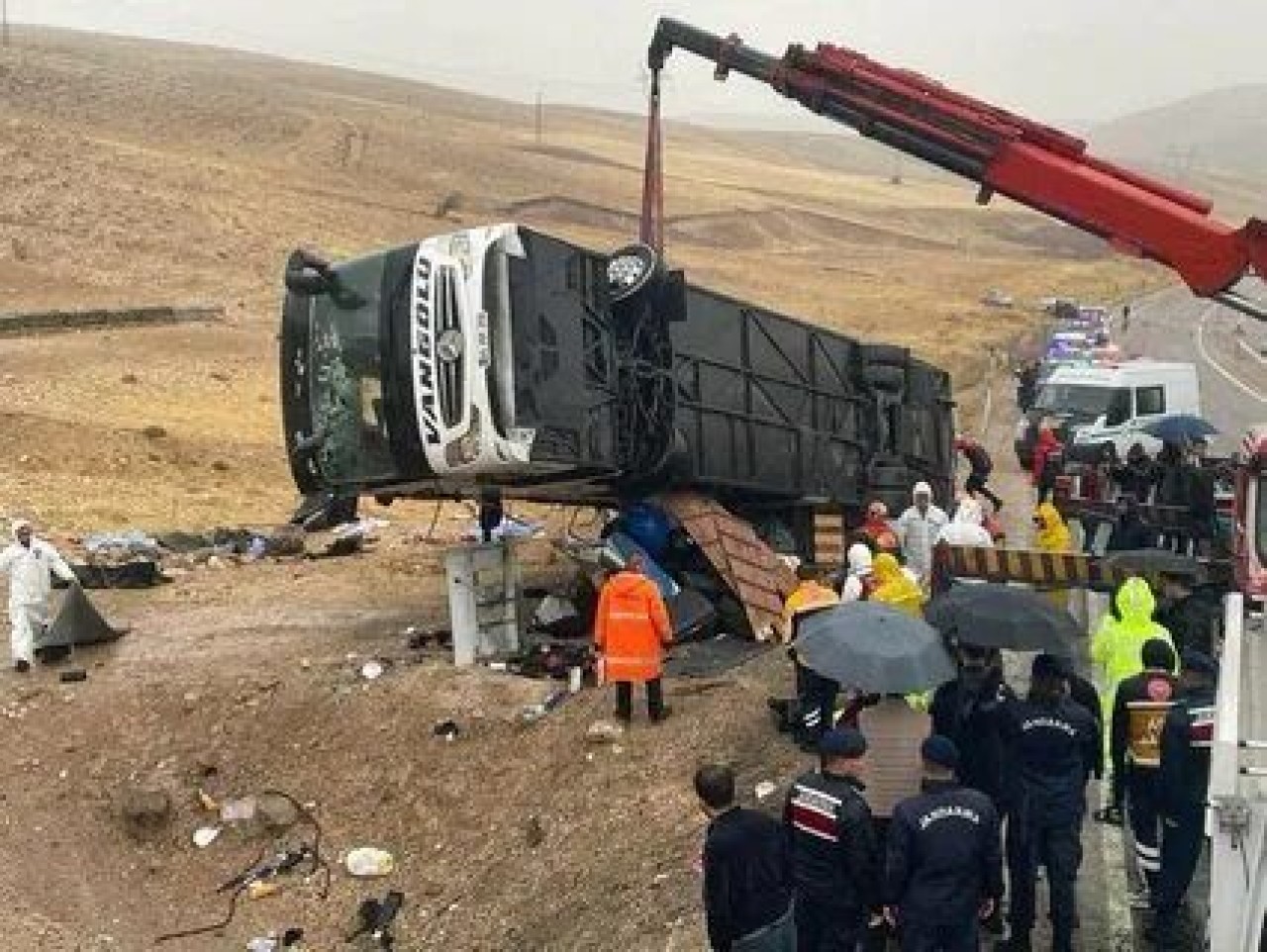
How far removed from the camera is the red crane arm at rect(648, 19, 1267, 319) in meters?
13.5

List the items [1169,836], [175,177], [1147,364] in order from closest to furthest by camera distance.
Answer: [1169,836], [1147,364], [175,177]

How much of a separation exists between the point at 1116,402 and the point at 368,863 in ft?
56.1

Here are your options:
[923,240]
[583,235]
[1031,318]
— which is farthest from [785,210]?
[1031,318]

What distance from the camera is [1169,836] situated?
8.06 metres

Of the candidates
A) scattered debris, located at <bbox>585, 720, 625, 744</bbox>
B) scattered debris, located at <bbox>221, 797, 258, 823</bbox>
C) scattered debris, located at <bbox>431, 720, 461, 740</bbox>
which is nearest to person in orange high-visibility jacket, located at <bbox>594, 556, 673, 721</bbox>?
scattered debris, located at <bbox>585, 720, 625, 744</bbox>

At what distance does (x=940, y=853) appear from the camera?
6613mm

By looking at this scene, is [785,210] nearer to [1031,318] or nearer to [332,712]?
[1031,318]

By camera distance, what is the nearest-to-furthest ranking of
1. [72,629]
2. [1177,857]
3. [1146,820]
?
[1177,857] → [1146,820] → [72,629]

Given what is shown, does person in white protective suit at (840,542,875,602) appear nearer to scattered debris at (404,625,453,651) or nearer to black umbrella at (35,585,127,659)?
scattered debris at (404,625,453,651)

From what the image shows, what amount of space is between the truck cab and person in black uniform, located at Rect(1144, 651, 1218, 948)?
15.5m

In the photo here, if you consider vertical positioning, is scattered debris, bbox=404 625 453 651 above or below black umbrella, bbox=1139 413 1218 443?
below

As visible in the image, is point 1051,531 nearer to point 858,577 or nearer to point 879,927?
point 858,577

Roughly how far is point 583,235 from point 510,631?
4879 cm

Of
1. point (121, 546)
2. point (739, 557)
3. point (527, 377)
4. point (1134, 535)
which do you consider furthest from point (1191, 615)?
point (121, 546)
